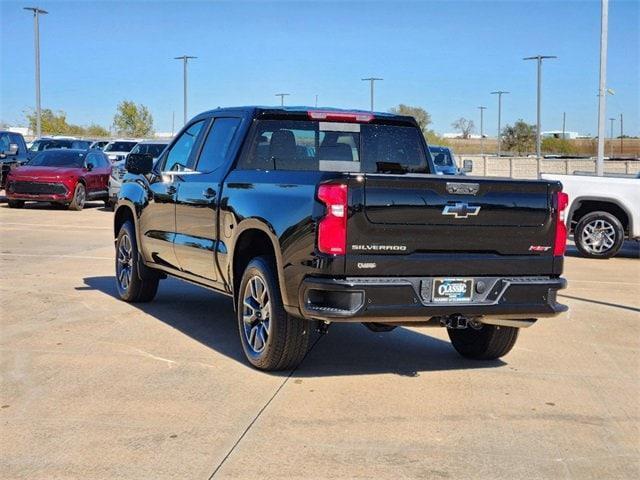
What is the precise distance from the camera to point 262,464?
4.64 metres

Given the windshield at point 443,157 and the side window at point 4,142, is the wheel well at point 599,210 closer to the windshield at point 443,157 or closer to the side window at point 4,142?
the windshield at point 443,157

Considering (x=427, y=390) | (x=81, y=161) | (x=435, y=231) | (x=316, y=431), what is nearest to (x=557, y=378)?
(x=427, y=390)

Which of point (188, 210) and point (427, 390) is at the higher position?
point (188, 210)

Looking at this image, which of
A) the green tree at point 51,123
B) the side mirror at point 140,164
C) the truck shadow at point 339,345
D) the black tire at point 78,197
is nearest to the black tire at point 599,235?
the truck shadow at point 339,345

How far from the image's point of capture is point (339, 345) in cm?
755

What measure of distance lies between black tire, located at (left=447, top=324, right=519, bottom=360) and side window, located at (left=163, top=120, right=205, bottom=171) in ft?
9.55

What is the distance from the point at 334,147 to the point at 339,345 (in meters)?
1.69

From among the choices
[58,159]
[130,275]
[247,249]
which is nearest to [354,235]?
[247,249]

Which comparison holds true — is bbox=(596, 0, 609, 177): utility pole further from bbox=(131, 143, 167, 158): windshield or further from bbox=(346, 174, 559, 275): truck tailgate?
bbox=(346, 174, 559, 275): truck tailgate

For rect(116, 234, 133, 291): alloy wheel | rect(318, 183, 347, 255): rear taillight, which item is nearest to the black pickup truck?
rect(318, 183, 347, 255): rear taillight

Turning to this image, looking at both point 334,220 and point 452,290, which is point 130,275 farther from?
point 452,290

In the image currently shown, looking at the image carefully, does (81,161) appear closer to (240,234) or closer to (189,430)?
(240,234)

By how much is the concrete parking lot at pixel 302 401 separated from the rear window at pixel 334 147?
5.04ft

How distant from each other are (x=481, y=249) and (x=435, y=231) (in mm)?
399
